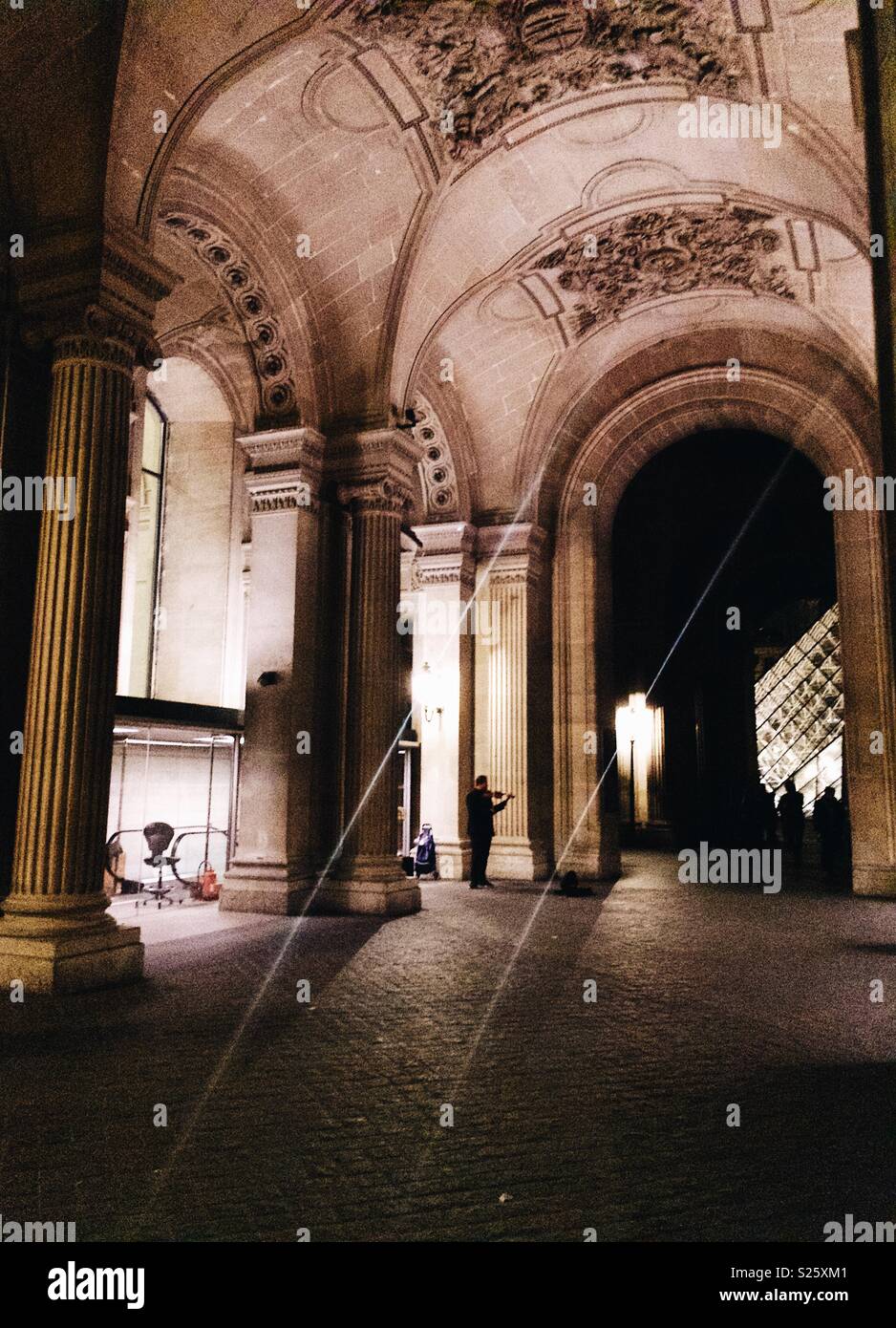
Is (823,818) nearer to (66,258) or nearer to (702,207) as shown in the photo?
(702,207)

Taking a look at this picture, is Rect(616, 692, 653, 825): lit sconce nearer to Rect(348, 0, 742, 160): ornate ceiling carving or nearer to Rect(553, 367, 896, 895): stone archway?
Rect(553, 367, 896, 895): stone archway

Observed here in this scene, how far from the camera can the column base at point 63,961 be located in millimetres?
6875

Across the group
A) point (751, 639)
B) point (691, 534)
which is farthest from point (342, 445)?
point (751, 639)

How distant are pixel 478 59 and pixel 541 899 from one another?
1079cm

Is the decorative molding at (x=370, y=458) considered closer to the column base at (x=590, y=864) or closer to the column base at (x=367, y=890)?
the column base at (x=367, y=890)

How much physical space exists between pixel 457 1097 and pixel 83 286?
6.97m

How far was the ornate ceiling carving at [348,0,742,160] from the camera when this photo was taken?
980 centimetres

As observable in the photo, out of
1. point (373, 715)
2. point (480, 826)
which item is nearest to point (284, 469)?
point (373, 715)

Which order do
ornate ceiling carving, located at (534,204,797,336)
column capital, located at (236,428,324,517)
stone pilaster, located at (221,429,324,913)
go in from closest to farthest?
1. stone pilaster, located at (221,429,324,913)
2. column capital, located at (236,428,324,517)
3. ornate ceiling carving, located at (534,204,797,336)

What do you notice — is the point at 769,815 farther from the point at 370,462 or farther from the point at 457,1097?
the point at 457,1097

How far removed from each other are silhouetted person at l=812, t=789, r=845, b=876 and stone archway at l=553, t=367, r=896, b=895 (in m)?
2.31

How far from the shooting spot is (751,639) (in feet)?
101

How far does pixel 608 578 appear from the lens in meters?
18.2

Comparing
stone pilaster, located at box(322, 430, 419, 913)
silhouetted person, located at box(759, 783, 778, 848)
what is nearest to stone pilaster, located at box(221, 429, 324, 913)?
stone pilaster, located at box(322, 430, 419, 913)
